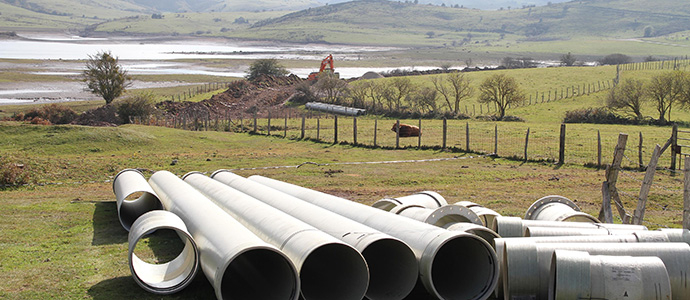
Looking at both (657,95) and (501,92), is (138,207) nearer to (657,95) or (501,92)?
(501,92)

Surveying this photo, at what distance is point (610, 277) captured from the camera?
8.31m

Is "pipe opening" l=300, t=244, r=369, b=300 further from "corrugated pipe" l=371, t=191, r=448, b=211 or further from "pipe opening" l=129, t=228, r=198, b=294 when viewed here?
"corrugated pipe" l=371, t=191, r=448, b=211

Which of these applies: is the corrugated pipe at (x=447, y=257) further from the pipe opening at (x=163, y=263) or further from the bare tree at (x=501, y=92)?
the bare tree at (x=501, y=92)

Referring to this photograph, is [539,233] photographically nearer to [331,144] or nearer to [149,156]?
[149,156]

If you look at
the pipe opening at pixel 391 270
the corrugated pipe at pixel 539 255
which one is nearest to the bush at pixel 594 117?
the corrugated pipe at pixel 539 255

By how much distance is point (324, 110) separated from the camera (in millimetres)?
60344

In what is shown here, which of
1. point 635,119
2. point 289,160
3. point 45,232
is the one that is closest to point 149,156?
point 289,160

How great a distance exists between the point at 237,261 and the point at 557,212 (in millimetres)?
6558

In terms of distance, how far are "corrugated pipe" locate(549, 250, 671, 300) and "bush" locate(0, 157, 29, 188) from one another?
18.4 metres

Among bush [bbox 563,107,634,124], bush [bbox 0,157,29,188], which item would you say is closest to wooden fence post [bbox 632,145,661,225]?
bush [bbox 0,157,29,188]

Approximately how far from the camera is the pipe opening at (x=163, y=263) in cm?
980

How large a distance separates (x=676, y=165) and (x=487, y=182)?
A: 9704 millimetres

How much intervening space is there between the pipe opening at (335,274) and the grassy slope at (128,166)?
5.79 ft

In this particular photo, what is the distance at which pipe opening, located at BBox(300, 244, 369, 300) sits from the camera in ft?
29.2
